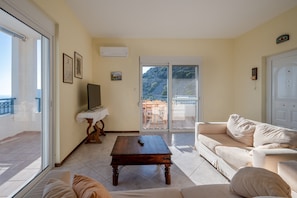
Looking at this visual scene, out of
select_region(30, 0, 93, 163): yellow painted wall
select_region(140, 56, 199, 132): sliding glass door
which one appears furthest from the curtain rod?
select_region(140, 56, 199, 132): sliding glass door

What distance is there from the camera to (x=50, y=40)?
2.82 m

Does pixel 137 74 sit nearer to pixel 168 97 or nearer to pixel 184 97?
pixel 168 97

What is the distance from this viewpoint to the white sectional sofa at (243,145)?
1918 millimetres

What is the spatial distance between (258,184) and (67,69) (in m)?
3.17

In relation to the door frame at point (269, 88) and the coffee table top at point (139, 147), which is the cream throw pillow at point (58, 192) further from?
the door frame at point (269, 88)

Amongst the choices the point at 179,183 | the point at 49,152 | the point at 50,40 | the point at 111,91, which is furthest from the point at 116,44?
the point at 179,183

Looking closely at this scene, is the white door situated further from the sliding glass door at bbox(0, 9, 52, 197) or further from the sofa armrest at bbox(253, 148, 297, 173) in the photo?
the sliding glass door at bbox(0, 9, 52, 197)

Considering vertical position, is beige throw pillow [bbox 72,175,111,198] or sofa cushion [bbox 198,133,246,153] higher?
beige throw pillow [bbox 72,175,111,198]

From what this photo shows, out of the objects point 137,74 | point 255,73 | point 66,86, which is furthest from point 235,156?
point 137,74

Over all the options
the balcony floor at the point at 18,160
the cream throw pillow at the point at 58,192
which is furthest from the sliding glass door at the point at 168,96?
the cream throw pillow at the point at 58,192

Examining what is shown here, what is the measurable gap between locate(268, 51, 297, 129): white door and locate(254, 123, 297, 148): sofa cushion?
1.67 meters

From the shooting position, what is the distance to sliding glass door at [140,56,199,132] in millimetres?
5422

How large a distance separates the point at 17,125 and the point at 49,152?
0.85 m

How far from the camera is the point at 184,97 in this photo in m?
5.50
